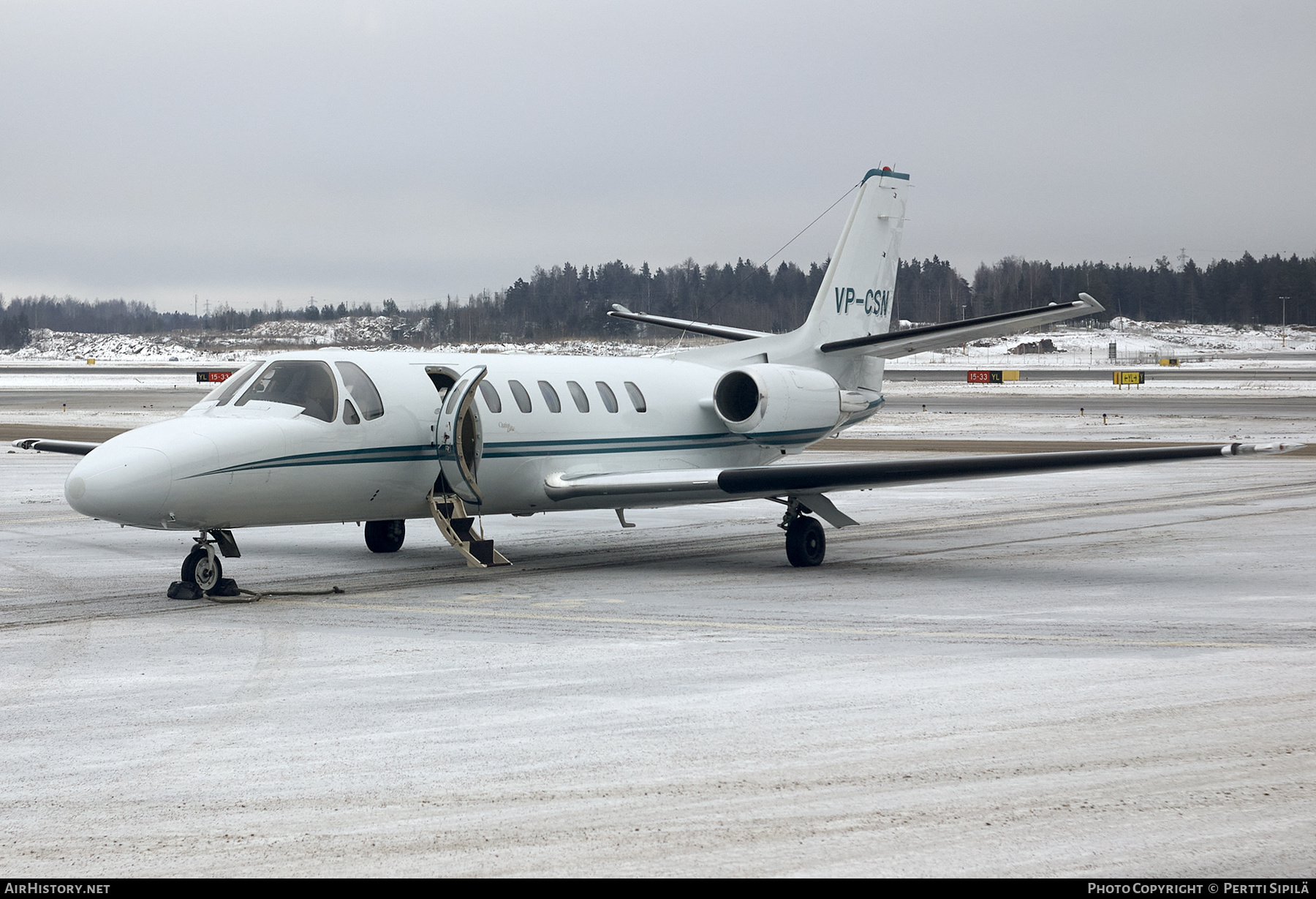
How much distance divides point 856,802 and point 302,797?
2678 mm

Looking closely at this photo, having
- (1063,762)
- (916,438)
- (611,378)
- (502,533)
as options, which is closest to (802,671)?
(1063,762)

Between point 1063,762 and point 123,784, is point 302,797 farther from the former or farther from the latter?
point 1063,762

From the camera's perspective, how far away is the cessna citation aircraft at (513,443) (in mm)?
12266

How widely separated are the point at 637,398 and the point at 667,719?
9.54 metres

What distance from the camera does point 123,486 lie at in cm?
1147

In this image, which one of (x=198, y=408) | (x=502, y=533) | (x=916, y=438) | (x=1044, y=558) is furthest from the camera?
(x=916, y=438)

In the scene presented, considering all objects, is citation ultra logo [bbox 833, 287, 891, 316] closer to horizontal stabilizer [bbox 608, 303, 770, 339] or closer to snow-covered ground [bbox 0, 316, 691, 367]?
horizontal stabilizer [bbox 608, 303, 770, 339]

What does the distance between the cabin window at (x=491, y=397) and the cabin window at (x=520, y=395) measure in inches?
10.1

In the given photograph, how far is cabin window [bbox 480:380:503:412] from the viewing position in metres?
14.9

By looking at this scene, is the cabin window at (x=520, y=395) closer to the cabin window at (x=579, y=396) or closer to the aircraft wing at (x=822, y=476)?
the cabin window at (x=579, y=396)

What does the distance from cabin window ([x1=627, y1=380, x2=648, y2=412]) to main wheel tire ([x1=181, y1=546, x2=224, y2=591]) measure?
6.05 m

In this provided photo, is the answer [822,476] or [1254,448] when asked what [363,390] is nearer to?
[822,476]

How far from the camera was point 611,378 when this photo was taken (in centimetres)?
1688

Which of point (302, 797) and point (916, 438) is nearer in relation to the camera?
point (302, 797)
